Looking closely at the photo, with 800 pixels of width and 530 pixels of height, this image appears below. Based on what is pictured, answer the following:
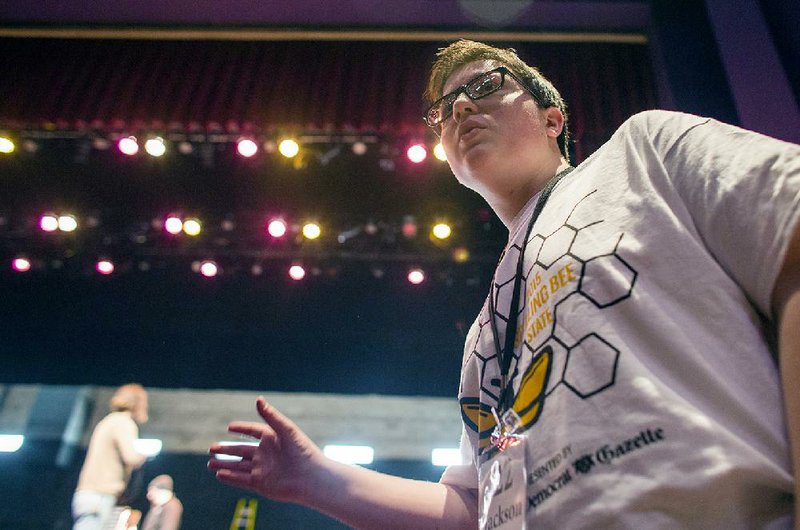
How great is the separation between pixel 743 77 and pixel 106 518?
14.5ft

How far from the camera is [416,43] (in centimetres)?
379

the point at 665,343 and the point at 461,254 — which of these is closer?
the point at 665,343

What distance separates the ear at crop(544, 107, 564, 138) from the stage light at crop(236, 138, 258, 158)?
8.82 ft

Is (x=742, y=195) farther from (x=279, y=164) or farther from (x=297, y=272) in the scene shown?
(x=297, y=272)

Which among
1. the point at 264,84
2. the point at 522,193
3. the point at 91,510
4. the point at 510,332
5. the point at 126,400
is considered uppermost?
the point at 264,84

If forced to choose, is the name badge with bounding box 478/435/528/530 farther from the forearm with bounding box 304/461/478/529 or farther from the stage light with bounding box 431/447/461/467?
the stage light with bounding box 431/447/461/467

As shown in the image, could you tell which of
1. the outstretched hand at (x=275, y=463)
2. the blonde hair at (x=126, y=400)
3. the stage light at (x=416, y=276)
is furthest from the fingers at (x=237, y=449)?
→ the stage light at (x=416, y=276)

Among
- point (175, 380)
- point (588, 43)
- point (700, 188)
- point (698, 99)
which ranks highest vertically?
point (588, 43)

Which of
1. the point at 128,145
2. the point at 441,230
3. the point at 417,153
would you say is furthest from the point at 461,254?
the point at 128,145

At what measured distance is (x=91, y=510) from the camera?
138 inches

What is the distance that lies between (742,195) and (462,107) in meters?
0.70

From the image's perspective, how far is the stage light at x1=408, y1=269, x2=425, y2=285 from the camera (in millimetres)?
4570

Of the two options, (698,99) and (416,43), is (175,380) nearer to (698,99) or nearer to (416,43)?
(416,43)

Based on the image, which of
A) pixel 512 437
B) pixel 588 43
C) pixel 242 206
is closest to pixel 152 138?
pixel 242 206
